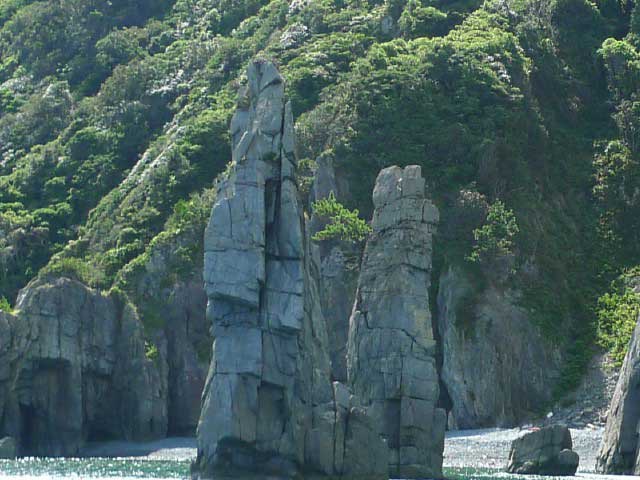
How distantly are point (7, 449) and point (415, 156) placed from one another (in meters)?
36.7

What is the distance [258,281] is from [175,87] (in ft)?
247

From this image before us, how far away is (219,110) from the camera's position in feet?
427

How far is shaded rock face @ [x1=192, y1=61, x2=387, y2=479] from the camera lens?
68312 millimetres

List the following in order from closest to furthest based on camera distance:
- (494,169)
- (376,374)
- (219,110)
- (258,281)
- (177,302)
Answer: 1. (258,281)
2. (376,374)
3. (177,302)
4. (494,169)
5. (219,110)

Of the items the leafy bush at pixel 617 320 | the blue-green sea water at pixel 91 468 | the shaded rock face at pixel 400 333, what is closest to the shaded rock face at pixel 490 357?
the leafy bush at pixel 617 320

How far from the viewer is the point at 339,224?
10838cm

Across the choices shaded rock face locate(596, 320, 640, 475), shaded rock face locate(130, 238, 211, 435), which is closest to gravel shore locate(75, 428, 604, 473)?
shaded rock face locate(596, 320, 640, 475)

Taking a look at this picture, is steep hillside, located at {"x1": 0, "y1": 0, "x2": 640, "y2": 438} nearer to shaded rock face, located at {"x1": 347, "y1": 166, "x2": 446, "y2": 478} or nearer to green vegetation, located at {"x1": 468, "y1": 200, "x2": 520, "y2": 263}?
green vegetation, located at {"x1": 468, "y1": 200, "x2": 520, "y2": 263}

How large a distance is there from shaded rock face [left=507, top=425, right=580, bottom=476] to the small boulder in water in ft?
82.3

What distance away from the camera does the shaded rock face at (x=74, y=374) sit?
97562 millimetres

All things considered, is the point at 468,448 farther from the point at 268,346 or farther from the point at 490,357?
the point at 268,346

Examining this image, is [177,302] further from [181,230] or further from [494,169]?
[494,169]

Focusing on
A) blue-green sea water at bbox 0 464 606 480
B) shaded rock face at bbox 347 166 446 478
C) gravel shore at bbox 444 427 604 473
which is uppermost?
shaded rock face at bbox 347 166 446 478

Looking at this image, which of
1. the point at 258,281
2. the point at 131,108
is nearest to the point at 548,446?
the point at 258,281
